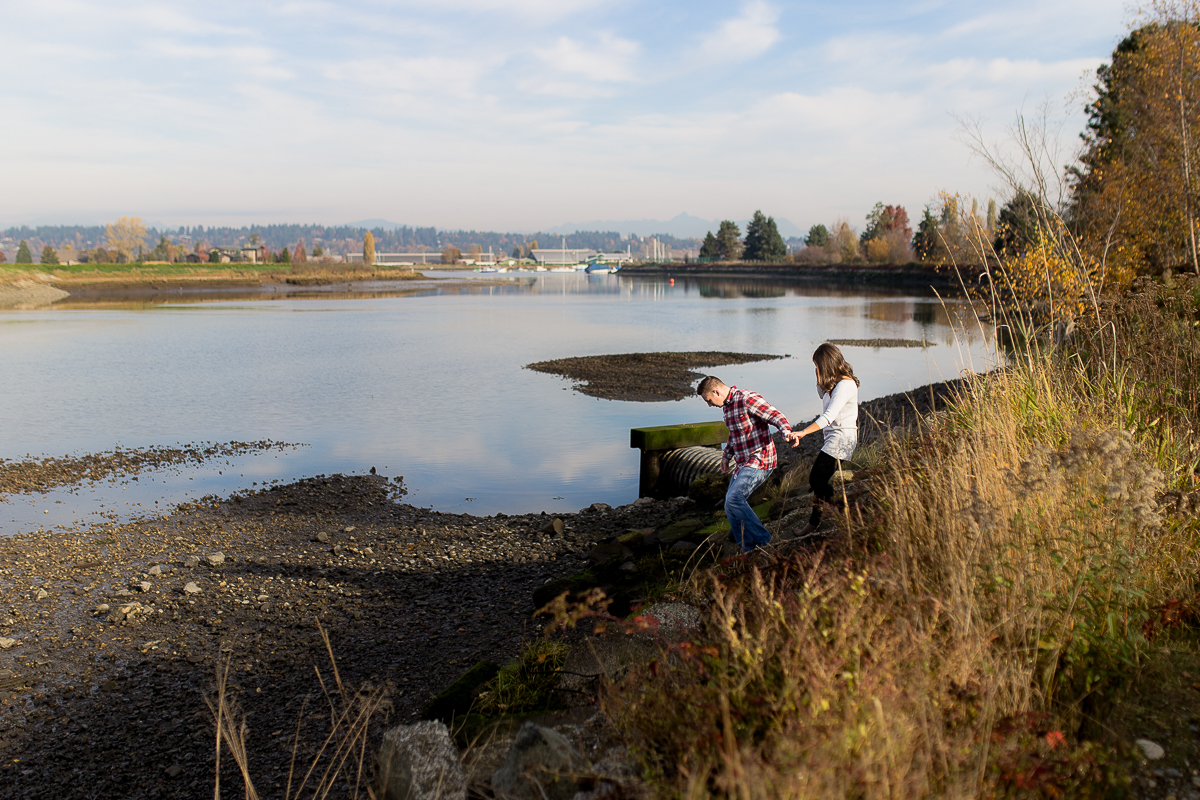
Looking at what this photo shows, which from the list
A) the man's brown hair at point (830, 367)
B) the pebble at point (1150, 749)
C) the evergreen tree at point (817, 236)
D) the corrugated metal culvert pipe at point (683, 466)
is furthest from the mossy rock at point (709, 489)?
the evergreen tree at point (817, 236)

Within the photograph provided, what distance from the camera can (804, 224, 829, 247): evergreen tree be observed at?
132625mm

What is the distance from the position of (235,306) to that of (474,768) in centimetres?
6812

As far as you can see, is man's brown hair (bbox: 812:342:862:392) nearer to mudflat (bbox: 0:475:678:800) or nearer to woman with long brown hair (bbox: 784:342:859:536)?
woman with long brown hair (bbox: 784:342:859:536)

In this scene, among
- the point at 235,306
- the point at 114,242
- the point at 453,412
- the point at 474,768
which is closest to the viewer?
the point at 474,768

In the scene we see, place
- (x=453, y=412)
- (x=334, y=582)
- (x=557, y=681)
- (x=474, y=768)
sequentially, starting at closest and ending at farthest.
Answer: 1. (x=474, y=768)
2. (x=557, y=681)
3. (x=334, y=582)
4. (x=453, y=412)

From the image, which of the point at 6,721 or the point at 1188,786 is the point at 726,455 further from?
the point at 6,721

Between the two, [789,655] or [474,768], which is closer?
[789,655]

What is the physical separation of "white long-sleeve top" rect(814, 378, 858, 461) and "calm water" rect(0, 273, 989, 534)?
0.88 meters

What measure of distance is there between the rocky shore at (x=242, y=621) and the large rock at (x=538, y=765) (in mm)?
1214

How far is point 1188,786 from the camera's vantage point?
2.88 metres

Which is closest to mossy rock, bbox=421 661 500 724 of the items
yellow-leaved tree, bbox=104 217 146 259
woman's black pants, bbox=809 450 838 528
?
woman's black pants, bbox=809 450 838 528

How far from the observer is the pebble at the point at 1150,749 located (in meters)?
3.02

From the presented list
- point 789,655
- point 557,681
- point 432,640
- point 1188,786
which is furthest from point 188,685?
point 1188,786

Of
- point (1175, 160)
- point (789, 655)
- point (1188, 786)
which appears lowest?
point (1188, 786)
